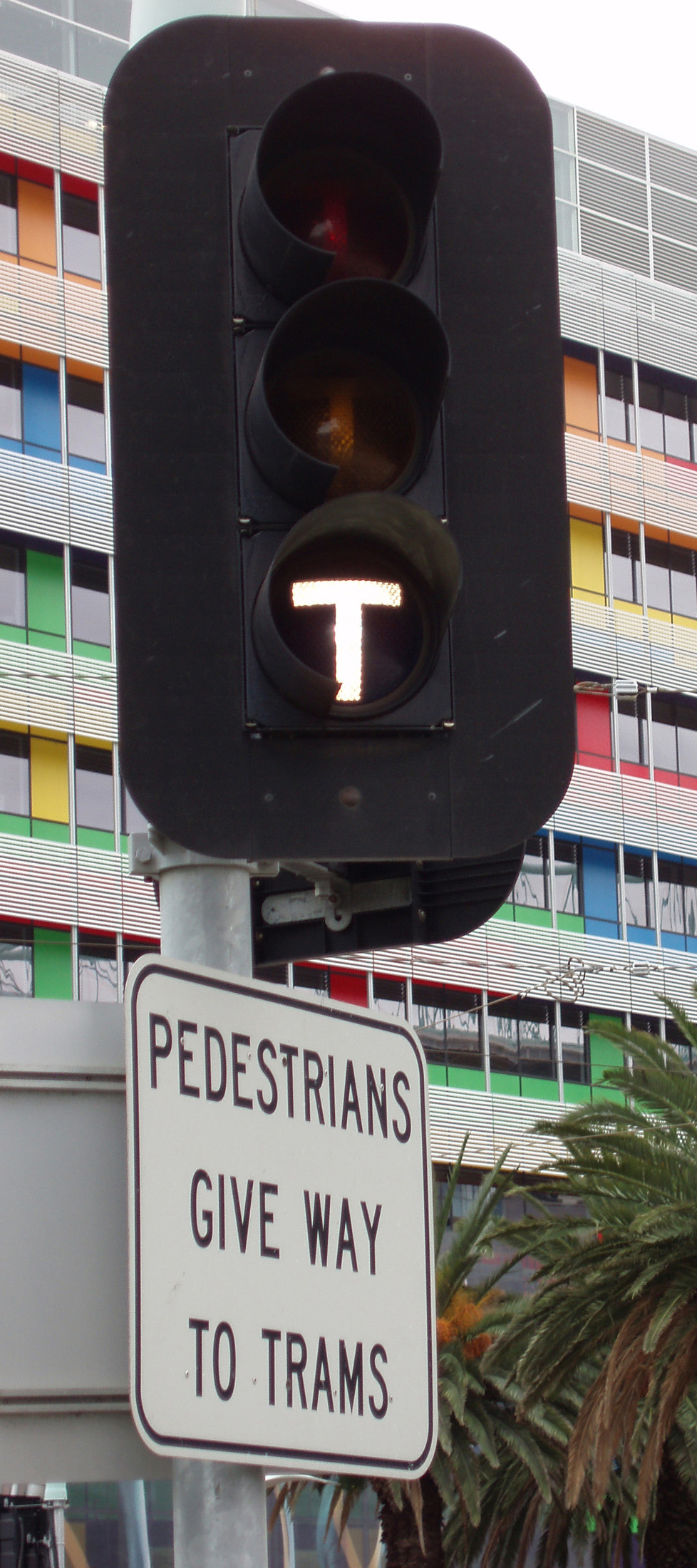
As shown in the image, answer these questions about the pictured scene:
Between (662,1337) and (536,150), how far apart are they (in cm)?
1829

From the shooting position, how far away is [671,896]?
44.9 metres

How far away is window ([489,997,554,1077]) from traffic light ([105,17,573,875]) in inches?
1536

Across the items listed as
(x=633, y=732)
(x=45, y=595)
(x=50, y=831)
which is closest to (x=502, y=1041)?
(x=633, y=732)

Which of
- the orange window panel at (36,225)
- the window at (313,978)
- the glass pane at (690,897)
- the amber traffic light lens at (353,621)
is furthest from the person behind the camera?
the glass pane at (690,897)

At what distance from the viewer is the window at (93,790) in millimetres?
36938

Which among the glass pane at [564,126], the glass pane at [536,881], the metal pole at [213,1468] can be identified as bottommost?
the metal pole at [213,1468]

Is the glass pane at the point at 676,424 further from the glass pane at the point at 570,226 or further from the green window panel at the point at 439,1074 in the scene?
the green window panel at the point at 439,1074

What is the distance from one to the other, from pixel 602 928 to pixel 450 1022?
14.4ft

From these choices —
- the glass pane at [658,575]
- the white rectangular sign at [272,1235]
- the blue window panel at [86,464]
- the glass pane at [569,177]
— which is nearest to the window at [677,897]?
the glass pane at [658,575]

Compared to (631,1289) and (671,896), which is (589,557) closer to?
(671,896)

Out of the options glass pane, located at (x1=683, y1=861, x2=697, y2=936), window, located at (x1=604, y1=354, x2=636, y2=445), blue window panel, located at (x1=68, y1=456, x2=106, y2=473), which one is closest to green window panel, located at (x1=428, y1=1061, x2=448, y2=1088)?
glass pane, located at (x1=683, y1=861, x2=697, y2=936)

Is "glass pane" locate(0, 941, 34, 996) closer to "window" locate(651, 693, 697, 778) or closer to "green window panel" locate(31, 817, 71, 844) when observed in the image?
"green window panel" locate(31, 817, 71, 844)

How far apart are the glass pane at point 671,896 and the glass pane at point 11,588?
48.5ft

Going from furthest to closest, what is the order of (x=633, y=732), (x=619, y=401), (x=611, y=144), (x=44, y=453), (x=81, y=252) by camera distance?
(x=611, y=144) < (x=619, y=401) < (x=633, y=732) < (x=81, y=252) < (x=44, y=453)
